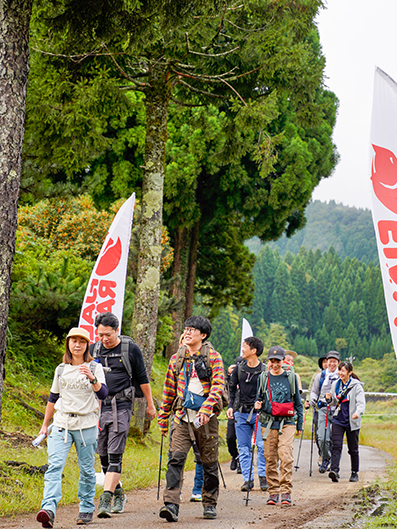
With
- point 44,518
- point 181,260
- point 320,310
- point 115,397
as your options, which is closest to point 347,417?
point 115,397

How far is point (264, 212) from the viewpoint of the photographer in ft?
76.7

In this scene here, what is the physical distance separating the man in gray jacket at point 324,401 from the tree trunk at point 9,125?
21.5 feet

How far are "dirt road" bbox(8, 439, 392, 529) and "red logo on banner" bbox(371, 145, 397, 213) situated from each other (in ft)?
9.41

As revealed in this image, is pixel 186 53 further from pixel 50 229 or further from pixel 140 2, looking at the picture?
pixel 50 229

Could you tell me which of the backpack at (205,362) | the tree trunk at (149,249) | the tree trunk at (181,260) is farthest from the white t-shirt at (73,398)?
the tree trunk at (181,260)

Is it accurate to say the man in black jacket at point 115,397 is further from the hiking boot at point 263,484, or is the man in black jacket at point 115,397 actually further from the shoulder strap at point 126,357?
the hiking boot at point 263,484

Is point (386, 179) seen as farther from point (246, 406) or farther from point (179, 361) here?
point (246, 406)

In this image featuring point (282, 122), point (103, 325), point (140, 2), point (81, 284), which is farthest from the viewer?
point (282, 122)

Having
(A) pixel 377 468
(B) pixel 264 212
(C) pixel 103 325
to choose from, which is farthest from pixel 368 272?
(C) pixel 103 325

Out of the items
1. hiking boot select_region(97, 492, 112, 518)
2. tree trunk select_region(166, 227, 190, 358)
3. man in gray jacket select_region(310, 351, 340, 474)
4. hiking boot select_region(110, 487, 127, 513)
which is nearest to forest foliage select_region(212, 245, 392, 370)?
tree trunk select_region(166, 227, 190, 358)

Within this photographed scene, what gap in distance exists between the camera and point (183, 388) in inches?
242

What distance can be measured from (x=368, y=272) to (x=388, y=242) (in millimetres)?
111372

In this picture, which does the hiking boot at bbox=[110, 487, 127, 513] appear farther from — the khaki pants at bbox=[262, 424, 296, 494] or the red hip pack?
the red hip pack

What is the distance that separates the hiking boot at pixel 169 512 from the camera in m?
5.81
